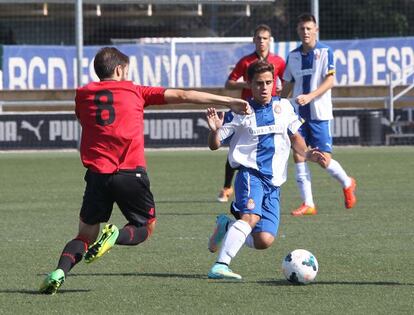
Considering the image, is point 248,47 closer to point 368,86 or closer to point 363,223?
point 368,86

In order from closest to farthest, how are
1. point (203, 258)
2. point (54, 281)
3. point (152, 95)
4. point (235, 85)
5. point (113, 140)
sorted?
point (54, 281) < point (113, 140) < point (152, 95) < point (203, 258) < point (235, 85)

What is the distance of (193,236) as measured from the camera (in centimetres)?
1004

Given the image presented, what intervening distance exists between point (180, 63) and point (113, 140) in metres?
20.5

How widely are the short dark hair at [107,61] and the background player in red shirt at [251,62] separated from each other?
5.47 meters

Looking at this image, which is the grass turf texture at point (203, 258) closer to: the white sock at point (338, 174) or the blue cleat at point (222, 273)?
the blue cleat at point (222, 273)

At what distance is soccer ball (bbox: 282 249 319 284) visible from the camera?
727 centimetres

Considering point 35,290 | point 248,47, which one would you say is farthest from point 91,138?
point 248,47

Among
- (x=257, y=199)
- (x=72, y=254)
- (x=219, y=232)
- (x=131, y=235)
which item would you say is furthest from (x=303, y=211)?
(x=72, y=254)

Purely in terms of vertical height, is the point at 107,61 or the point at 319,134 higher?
Result: the point at 107,61

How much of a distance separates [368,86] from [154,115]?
17.1 ft

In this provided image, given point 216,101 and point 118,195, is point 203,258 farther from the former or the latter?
point 216,101

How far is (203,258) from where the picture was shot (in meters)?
8.69

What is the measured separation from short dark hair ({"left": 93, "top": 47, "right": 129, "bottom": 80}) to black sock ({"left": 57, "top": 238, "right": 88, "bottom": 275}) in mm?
1026

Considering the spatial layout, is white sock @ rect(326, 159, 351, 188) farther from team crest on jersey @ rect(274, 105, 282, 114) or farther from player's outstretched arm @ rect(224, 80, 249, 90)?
team crest on jersey @ rect(274, 105, 282, 114)
